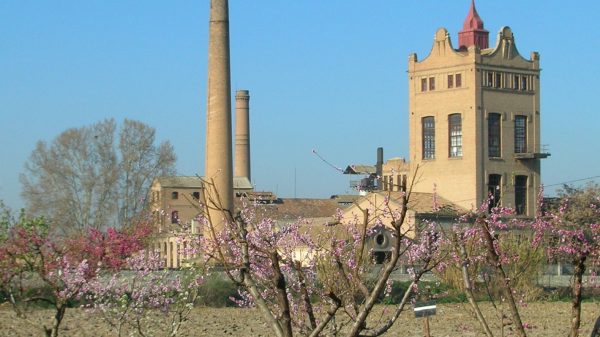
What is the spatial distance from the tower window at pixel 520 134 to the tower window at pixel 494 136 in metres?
1.35

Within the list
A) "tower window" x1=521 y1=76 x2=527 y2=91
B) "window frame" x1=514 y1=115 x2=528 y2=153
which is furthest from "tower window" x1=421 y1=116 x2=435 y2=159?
"tower window" x1=521 y1=76 x2=527 y2=91

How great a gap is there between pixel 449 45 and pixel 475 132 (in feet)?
17.3

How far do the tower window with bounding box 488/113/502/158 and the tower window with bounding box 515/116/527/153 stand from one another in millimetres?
1354

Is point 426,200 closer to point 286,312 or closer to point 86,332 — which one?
point 86,332

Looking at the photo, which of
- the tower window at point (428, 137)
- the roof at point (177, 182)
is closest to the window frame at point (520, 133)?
the tower window at point (428, 137)

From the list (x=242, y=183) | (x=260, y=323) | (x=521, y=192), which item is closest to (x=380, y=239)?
(x=521, y=192)

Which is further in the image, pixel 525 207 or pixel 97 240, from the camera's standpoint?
pixel 525 207

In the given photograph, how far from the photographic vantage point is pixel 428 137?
6350 centimetres

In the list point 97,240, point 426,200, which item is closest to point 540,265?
point 97,240

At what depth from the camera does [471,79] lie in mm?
62094

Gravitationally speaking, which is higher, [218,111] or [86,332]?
[218,111]

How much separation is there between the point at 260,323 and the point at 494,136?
39863mm

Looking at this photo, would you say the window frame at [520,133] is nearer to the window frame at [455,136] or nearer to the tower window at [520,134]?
the tower window at [520,134]

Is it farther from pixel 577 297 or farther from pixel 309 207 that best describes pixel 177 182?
pixel 577 297
